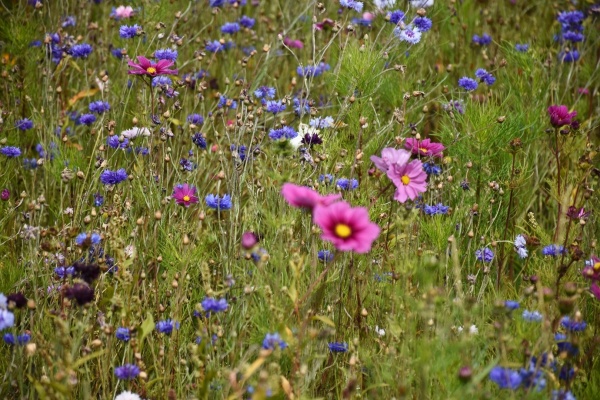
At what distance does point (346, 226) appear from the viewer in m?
1.50

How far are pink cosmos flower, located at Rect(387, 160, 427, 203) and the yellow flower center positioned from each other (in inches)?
11.8

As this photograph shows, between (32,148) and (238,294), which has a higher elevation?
(238,294)

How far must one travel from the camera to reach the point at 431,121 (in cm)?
332

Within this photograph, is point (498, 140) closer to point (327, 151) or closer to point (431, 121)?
point (327, 151)

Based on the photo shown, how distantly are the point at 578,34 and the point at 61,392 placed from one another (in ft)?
8.65

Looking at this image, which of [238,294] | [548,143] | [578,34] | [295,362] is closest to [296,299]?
[295,362]

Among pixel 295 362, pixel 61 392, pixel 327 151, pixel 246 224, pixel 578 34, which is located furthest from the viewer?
pixel 578 34

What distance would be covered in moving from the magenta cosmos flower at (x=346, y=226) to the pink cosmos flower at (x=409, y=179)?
0.29 meters

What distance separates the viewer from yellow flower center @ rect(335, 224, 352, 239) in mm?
1478

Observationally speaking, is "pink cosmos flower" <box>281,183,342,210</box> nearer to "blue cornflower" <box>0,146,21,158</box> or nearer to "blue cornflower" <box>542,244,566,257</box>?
"blue cornflower" <box>542,244,566,257</box>

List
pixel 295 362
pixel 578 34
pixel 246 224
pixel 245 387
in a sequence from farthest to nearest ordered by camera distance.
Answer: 1. pixel 578 34
2. pixel 246 224
3. pixel 245 387
4. pixel 295 362

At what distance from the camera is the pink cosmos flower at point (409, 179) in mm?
1767

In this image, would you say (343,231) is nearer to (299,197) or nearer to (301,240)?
(299,197)

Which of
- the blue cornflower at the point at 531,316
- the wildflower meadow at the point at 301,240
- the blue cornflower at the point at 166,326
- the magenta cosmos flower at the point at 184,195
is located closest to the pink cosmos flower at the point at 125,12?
the wildflower meadow at the point at 301,240
